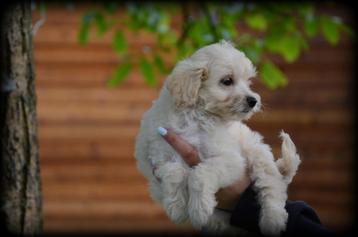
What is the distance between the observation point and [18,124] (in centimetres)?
318

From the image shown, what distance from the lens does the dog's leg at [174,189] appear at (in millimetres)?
2760

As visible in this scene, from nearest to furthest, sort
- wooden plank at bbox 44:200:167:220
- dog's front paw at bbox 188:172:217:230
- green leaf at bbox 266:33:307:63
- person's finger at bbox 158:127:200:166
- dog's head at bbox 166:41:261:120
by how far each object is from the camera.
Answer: dog's front paw at bbox 188:172:217:230, person's finger at bbox 158:127:200:166, dog's head at bbox 166:41:261:120, green leaf at bbox 266:33:307:63, wooden plank at bbox 44:200:167:220

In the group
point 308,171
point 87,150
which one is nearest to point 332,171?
point 308,171

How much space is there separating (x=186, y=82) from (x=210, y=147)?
0.31 meters

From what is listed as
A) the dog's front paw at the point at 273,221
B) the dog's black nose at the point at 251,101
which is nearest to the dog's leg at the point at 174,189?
the dog's front paw at the point at 273,221

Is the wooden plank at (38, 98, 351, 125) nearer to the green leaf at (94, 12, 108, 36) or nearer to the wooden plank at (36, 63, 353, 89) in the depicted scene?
the wooden plank at (36, 63, 353, 89)

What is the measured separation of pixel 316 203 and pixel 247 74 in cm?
578

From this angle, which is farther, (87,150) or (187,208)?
(87,150)

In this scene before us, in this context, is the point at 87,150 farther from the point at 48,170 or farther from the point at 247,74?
the point at 247,74

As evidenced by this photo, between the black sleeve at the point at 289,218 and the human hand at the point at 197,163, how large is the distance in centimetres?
3

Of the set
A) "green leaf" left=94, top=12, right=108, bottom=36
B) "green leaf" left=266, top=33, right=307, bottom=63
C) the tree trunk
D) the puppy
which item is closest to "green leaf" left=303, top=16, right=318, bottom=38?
"green leaf" left=266, top=33, right=307, bottom=63

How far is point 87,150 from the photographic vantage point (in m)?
8.18

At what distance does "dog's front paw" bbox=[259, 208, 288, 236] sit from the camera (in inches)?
108

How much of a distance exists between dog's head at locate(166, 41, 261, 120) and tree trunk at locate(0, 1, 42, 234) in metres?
0.73
